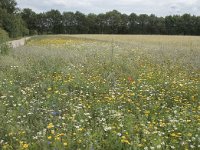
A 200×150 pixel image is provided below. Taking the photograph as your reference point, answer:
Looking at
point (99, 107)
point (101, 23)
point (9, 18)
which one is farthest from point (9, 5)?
point (99, 107)

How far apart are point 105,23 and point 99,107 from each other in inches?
3649

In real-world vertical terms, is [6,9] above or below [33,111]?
above

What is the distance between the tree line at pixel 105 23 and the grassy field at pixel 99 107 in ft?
272

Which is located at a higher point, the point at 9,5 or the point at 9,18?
the point at 9,5

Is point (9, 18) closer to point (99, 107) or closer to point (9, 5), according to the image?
point (9, 5)

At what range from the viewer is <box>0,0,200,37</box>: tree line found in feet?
303

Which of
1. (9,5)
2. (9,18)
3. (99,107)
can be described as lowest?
(99,107)

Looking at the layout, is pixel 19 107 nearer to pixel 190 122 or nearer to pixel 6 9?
pixel 190 122

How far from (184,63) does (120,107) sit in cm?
645

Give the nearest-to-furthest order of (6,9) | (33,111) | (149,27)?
(33,111), (6,9), (149,27)

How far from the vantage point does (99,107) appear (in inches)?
255

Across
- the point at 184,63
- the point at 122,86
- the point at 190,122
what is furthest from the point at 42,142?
the point at 184,63

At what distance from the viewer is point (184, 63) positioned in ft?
40.4

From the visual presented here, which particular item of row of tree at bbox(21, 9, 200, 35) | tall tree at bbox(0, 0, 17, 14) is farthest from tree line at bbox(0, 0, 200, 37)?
tall tree at bbox(0, 0, 17, 14)
